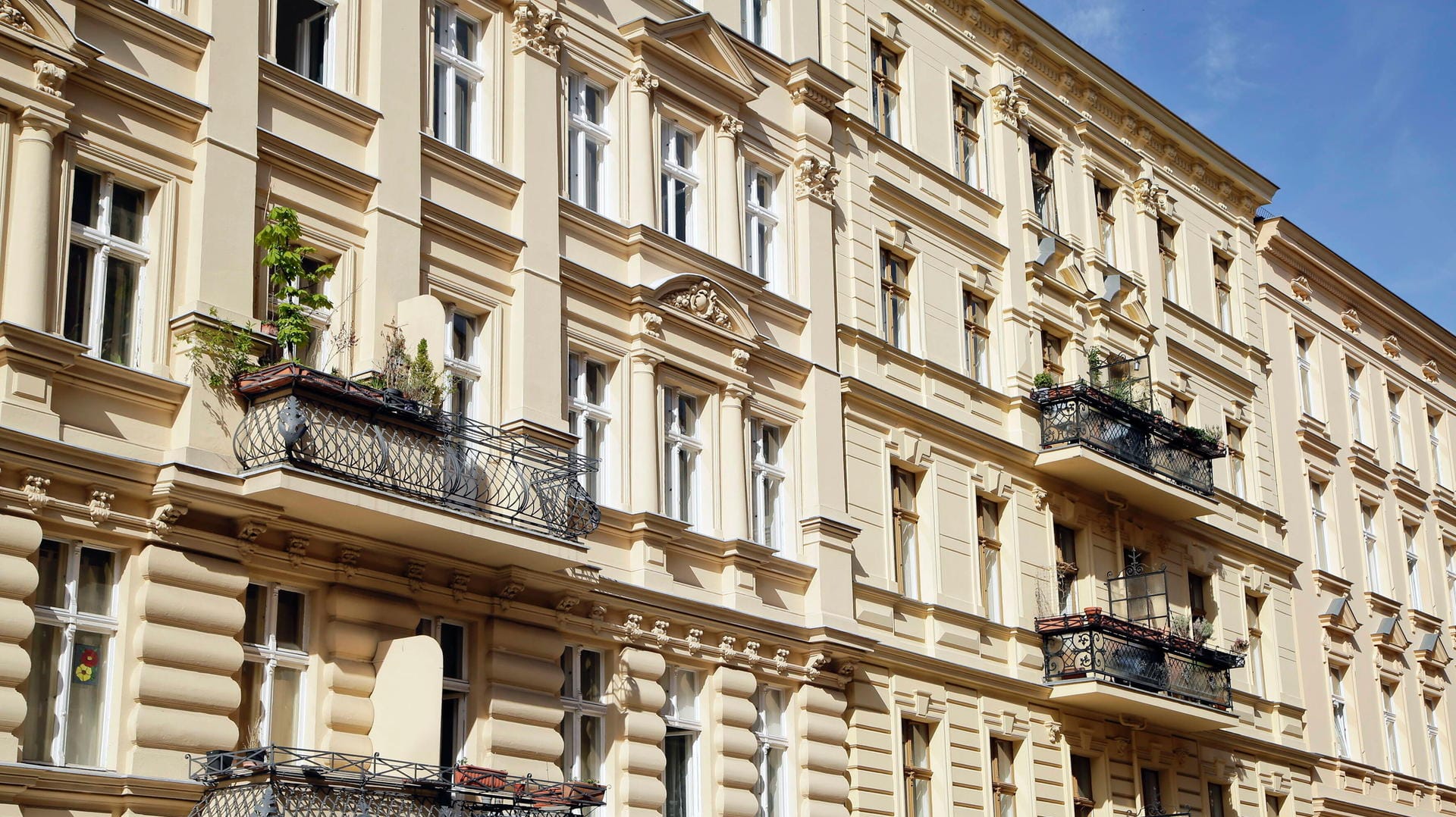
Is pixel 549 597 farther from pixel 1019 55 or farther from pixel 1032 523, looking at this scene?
pixel 1019 55

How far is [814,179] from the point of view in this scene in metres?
24.2

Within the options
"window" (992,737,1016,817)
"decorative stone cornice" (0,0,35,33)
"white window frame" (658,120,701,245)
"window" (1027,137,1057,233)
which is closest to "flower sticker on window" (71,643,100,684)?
"decorative stone cornice" (0,0,35,33)

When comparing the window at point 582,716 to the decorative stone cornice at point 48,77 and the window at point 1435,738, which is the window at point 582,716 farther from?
the window at point 1435,738

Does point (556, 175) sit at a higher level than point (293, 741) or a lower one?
higher

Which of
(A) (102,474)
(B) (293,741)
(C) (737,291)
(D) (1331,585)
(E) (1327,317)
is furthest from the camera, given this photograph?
(E) (1327,317)

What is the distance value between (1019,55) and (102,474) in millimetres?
18857

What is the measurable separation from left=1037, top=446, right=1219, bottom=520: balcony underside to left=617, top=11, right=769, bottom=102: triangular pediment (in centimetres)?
728

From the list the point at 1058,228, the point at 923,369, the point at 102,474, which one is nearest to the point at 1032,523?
the point at 923,369

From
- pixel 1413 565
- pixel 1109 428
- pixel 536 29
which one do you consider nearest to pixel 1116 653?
pixel 1109 428

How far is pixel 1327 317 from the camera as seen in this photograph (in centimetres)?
3775

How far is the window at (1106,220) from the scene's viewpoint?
3088 cm

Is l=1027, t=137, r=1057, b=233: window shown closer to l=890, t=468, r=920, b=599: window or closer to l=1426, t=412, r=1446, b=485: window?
l=890, t=468, r=920, b=599: window

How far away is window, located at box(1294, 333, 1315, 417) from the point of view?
36.2 meters

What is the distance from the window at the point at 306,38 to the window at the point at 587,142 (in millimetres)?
3343
